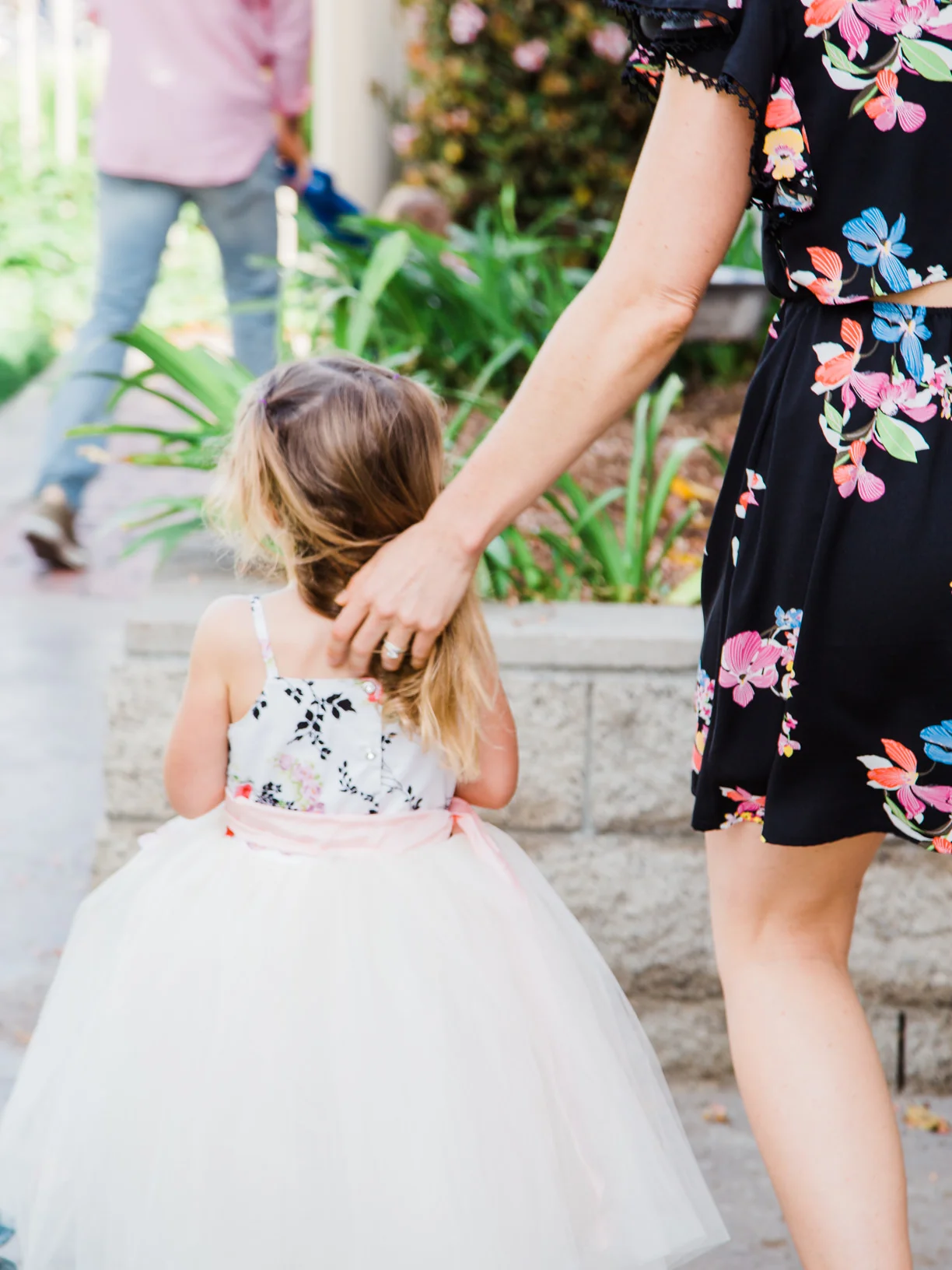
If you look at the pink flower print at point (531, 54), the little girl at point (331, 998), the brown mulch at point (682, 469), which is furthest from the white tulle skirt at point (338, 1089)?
the pink flower print at point (531, 54)

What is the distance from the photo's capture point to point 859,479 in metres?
1.37

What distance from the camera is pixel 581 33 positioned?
275 inches

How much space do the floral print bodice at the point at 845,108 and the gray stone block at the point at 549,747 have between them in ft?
3.95

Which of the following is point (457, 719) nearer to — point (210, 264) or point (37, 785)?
point (37, 785)

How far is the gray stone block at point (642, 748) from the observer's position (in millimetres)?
2516

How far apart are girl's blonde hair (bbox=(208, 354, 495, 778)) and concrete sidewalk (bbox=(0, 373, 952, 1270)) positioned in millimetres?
914

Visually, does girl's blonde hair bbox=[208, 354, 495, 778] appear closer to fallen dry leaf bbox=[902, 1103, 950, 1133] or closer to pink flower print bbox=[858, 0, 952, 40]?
pink flower print bbox=[858, 0, 952, 40]

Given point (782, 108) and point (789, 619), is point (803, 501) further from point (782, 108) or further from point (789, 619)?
point (782, 108)

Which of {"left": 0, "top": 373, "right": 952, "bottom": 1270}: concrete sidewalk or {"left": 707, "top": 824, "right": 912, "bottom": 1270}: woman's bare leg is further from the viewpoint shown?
{"left": 0, "top": 373, "right": 952, "bottom": 1270}: concrete sidewalk

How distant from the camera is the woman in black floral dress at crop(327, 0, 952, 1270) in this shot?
52.5 inches

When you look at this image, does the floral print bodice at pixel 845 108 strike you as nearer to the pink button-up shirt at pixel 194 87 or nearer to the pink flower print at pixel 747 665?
the pink flower print at pixel 747 665

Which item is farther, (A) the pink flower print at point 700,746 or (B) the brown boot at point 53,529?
(B) the brown boot at point 53,529

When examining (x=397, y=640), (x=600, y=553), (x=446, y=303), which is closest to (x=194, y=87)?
(x=446, y=303)

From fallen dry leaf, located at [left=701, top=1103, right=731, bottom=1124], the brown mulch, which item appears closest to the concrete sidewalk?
fallen dry leaf, located at [left=701, top=1103, right=731, bottom=1124]
